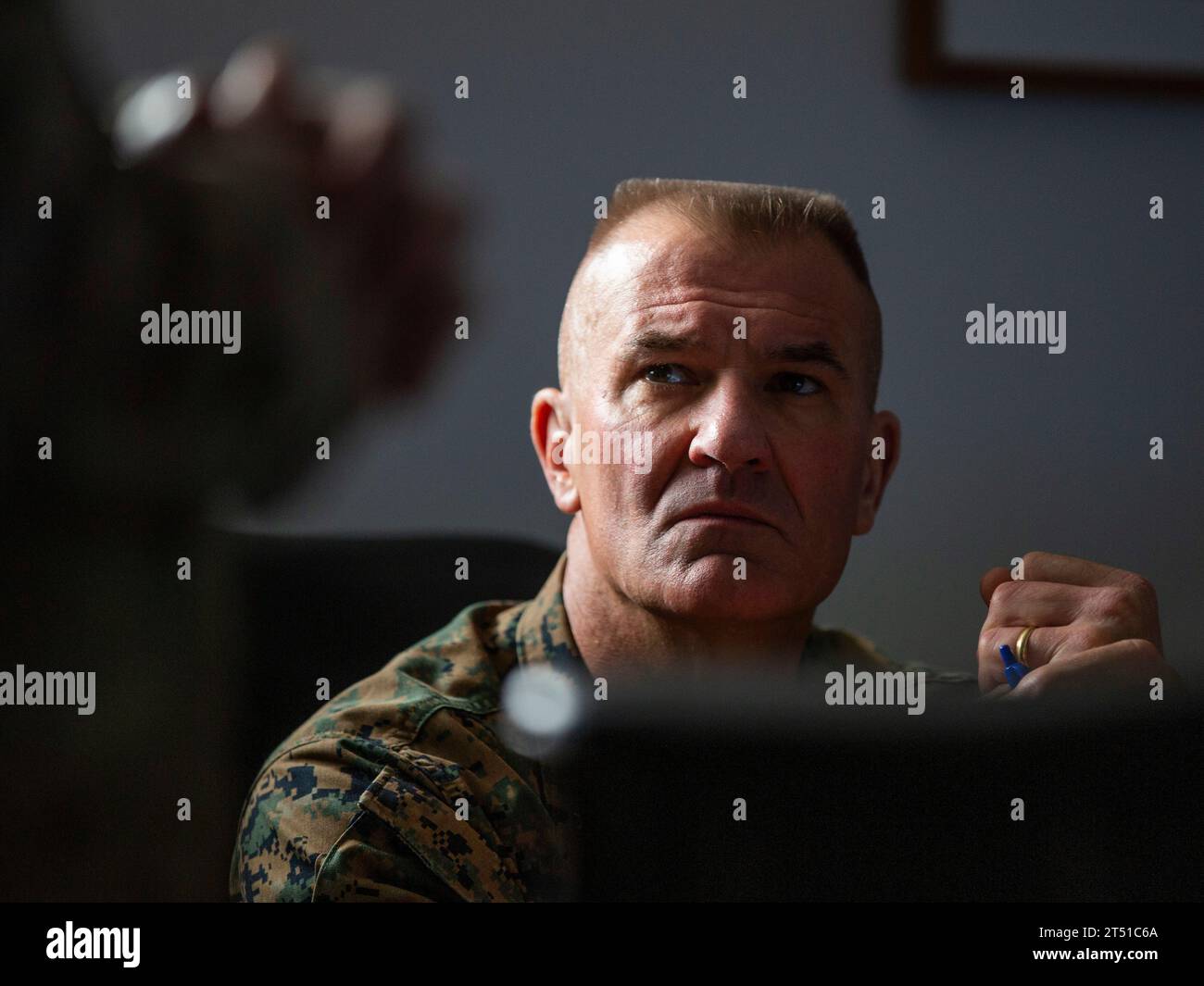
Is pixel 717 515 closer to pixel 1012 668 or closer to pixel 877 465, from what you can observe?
pixel 877 465

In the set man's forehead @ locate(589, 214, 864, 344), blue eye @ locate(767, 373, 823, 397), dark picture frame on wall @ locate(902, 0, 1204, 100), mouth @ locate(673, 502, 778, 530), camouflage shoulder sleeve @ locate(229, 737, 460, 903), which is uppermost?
dark picture frame on wall @ locate(902, 0, 1204, 100)

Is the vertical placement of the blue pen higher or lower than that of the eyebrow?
lower

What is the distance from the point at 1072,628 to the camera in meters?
1.45

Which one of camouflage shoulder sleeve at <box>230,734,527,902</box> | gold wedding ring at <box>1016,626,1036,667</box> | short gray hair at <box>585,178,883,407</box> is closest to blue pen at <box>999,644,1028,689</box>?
gold wedding ring at <box>1016,626,1036,667</box>

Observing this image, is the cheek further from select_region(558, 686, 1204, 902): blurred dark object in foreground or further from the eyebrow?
select_region(558, 686, 1204, 902): blurred dark object in foreground

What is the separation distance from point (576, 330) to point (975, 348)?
18.0 inches

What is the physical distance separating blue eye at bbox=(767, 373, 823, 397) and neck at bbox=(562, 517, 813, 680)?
0.25 metres

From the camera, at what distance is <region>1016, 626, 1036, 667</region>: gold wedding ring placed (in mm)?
1456

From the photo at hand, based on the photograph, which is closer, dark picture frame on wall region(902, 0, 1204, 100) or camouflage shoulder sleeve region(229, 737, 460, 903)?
camouflage shoulder sleeve region(229, 737, 460, 903)

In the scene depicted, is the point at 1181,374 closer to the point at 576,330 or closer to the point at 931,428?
the point at 931,428

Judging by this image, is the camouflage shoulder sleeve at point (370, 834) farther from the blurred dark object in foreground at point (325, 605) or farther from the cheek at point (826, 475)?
the cheek at point (826, 475)

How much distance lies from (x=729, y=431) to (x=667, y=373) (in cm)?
9
